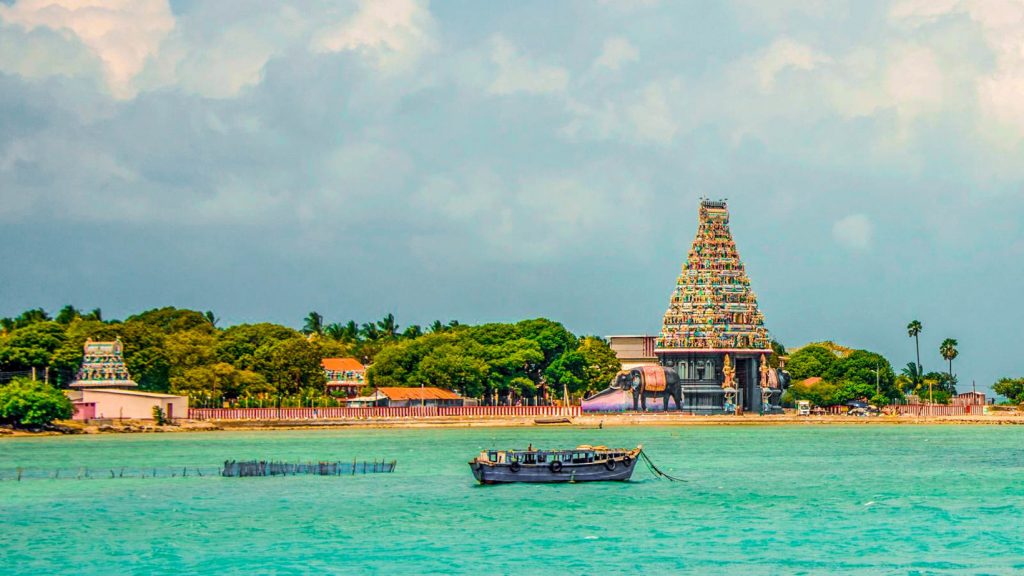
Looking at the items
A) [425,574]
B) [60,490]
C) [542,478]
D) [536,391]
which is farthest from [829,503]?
[536,391]

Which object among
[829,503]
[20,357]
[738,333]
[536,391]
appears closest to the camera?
[829,503]

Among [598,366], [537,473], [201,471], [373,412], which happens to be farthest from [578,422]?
[537,473]

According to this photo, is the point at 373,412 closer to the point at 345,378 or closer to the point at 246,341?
the point at 246,341

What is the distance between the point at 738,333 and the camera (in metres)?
167

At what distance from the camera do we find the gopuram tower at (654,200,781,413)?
548ft

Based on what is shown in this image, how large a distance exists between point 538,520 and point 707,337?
4037 inches

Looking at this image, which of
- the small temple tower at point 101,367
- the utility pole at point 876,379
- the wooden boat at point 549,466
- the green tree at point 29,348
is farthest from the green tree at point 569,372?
the wooden boat at point 549,466

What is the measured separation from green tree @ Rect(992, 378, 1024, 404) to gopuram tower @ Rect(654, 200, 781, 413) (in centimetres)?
3992

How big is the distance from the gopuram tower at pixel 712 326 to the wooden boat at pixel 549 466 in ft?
282


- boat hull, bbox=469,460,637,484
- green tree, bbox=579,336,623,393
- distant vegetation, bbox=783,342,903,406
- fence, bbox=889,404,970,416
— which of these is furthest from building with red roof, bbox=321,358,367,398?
boat hull, bbox=469,460,637,484

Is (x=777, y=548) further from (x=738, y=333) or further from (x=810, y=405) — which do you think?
(x=810, y=405)

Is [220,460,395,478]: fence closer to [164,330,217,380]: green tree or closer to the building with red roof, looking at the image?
[164,330,217,380]: green tree

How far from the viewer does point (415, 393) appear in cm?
16662

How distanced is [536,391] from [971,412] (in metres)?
52.6
